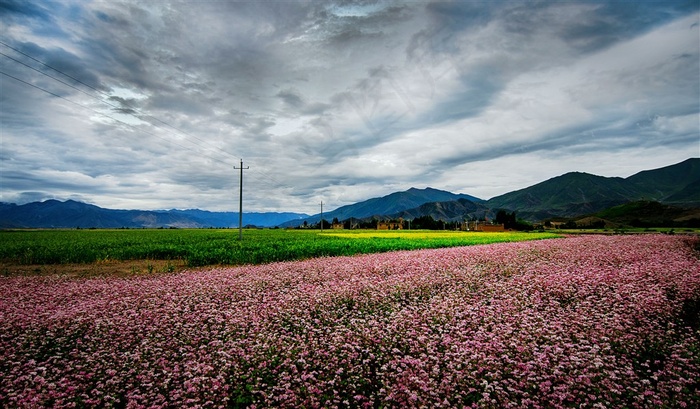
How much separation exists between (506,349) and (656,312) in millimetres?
5503

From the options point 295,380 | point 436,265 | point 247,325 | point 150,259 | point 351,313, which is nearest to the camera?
point 295,380

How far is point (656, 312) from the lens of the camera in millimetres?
8664

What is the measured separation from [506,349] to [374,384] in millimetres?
2564

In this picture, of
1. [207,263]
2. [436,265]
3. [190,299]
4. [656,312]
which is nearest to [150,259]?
[207,263]

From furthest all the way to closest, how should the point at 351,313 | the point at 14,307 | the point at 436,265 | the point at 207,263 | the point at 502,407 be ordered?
the point at 207,263 → the point at 436,265 → the point at 14,307 → the point at 351,313 → the point at 502,407

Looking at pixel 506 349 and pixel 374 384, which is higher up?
pixel 506 349

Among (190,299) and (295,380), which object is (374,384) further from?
(190,299)

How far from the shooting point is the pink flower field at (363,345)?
5.27 m

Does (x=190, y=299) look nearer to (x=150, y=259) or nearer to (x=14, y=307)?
(x=14, y=307)

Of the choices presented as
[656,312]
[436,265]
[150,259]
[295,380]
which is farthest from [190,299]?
[150,259]

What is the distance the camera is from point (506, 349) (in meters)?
6.29

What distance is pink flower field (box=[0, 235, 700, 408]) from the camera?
207 inches

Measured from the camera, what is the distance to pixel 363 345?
23.3 ft

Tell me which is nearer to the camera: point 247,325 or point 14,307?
point 247,325
